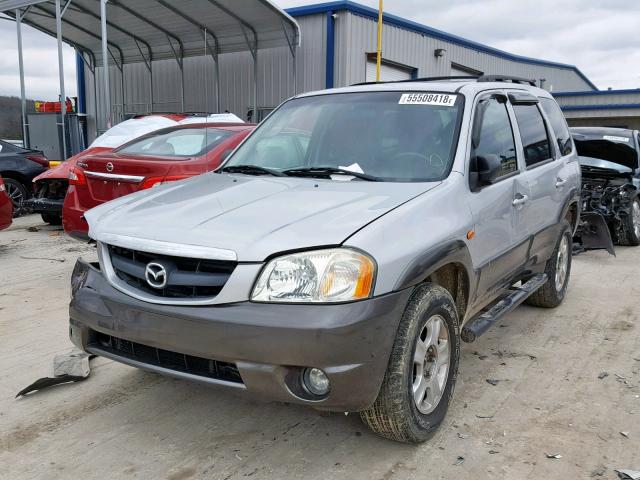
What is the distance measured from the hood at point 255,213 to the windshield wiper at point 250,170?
0.12 m

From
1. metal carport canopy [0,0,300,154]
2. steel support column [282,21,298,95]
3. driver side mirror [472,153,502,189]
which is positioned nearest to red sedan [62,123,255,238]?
driver side mirror [472,153,502,189]

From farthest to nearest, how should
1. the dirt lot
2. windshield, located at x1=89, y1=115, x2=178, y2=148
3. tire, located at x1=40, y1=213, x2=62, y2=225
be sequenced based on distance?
1. windshield, located at x1=89, y1=115, x2=178, y2=148
2. tire, located at x1=40, y1=213, x2=62, y2=225
3. the dirt lot

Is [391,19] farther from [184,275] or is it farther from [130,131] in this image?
[184,275]

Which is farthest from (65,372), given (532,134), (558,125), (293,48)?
(293,48)

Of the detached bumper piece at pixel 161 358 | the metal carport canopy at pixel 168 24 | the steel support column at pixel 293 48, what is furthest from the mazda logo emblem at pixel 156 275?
the steel support column at pixel 293 48

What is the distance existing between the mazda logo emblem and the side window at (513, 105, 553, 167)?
2.86 metres

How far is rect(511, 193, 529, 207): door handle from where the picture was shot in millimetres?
4043

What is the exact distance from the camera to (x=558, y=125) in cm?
552

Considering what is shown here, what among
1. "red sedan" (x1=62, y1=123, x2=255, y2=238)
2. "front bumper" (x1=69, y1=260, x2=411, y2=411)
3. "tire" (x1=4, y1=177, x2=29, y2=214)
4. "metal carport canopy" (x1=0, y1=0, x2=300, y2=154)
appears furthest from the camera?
"metal carport canopy" (x1=0, y1=0, x2=300, y2=154)

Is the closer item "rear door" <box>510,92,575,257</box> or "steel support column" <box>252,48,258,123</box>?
"rear door" <box>510,92,575,257</box>

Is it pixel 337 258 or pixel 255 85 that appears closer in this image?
pixel 337 258

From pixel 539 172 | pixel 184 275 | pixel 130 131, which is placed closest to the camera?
pixel 184 275

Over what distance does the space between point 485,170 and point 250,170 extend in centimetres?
149

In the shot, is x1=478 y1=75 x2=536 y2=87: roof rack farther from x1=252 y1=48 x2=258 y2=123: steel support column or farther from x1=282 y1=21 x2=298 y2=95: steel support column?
x1=252 y1=48 x2=258 y2=123: steel support column
